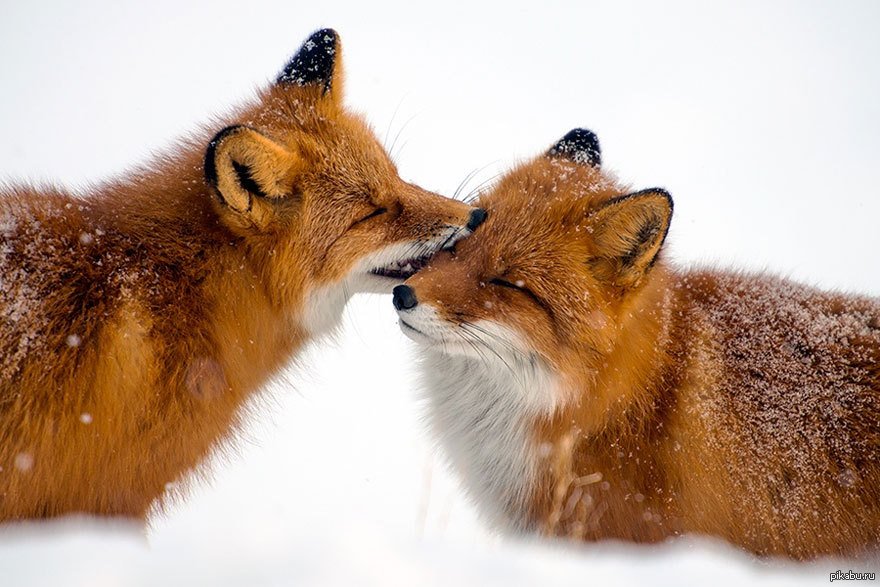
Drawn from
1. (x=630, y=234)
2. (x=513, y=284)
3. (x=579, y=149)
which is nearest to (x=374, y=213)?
(x=513, y=284)

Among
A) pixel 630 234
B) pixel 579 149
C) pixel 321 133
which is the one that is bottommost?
pixel 321 133

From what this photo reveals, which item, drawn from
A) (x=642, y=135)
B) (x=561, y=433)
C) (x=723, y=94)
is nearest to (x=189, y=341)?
(x=561, y=433)

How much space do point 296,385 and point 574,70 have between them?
56.1 ft

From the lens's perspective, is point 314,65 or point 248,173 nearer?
point 248,173

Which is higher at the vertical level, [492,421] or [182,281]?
[182,281]

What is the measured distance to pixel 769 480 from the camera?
3627 mm

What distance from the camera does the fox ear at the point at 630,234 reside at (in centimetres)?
344

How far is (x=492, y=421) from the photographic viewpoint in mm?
4207

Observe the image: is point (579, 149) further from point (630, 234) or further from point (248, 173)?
point (248, 173)

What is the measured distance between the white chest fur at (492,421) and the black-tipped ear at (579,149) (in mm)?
1583

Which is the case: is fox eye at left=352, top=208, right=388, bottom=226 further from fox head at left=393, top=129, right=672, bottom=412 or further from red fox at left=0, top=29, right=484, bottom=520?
fox head at left=393, top=129, right=672, bottom=412

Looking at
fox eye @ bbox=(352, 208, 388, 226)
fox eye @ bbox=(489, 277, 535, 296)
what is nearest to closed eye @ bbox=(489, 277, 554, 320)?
fox eye @ bbox=(489, 277, 535, 296)

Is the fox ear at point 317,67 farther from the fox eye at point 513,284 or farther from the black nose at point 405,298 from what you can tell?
the fox eye at point 513,284

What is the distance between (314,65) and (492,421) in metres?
2.45
